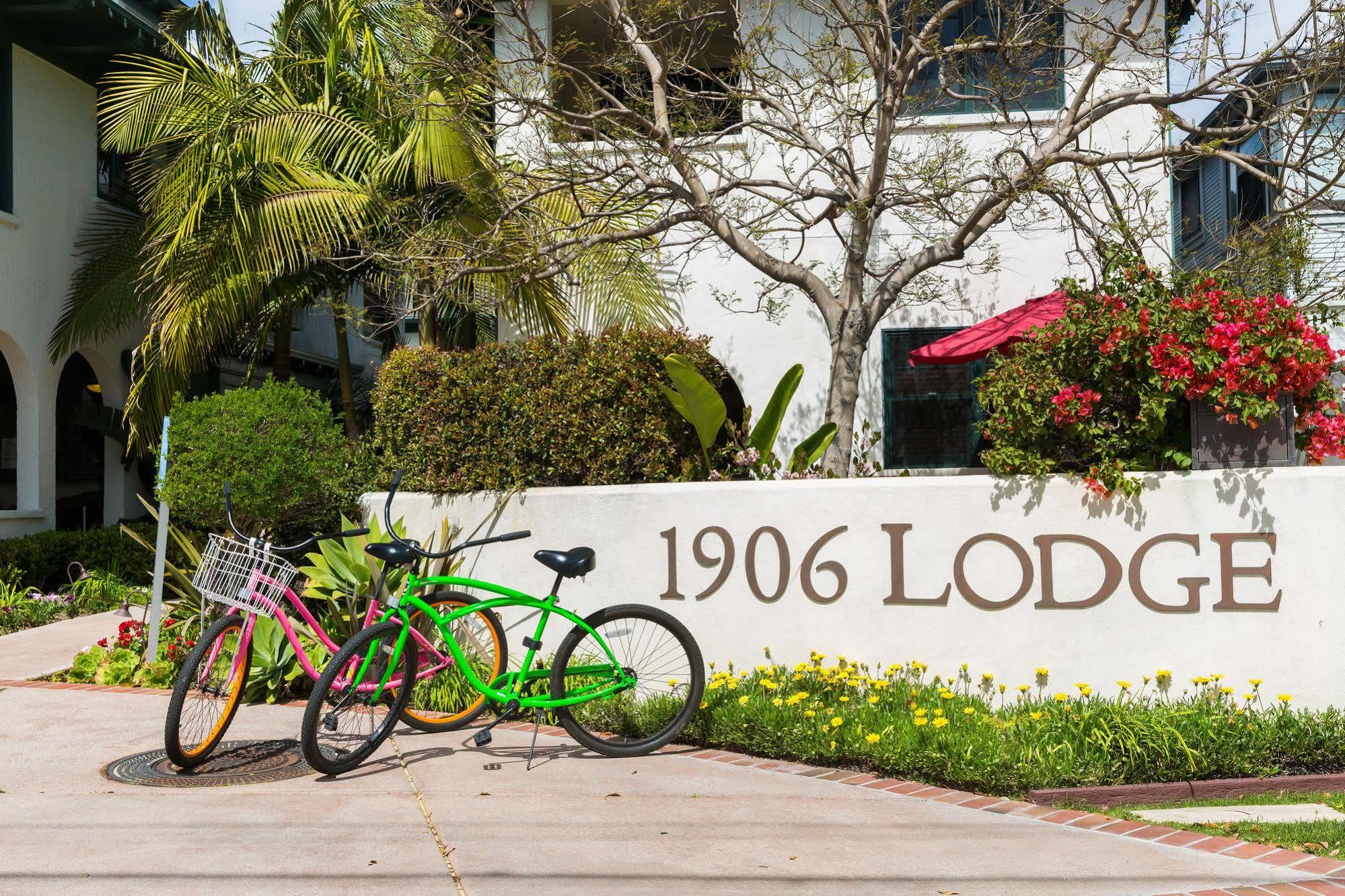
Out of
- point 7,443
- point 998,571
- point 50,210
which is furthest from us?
point 7,443

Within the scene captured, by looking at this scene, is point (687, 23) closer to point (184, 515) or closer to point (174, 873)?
point (184, 515)

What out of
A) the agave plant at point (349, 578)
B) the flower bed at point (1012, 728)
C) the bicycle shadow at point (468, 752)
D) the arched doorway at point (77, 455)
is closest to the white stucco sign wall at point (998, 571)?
the flower bed at point (1012, 728)

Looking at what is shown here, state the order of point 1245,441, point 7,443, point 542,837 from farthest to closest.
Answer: point 7,443, point 1245,441, point 542,837

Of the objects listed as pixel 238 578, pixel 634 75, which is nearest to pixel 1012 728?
pixel 238 578

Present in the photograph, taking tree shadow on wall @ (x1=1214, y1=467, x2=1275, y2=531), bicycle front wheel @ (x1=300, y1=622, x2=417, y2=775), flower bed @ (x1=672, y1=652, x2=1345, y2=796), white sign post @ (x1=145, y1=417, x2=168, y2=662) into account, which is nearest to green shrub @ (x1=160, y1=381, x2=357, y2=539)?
white sign post @ (x1=145, y1=417, x2=168, y2=662)

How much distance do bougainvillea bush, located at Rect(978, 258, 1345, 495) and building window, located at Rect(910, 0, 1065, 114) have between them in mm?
2302

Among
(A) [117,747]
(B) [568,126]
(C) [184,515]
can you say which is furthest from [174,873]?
(B) [568,126]

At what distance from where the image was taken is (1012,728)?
242 inches

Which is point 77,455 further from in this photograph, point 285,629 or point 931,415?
point 931,415

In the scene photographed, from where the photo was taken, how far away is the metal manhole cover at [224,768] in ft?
19.1

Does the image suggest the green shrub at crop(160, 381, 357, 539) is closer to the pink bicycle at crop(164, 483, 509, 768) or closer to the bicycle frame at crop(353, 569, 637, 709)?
the pink bicycle at crop(164, 483, 509, 768)

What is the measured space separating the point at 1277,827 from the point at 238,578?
202 inches

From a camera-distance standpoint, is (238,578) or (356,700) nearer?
(238,578)

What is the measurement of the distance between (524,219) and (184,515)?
12.0ft
